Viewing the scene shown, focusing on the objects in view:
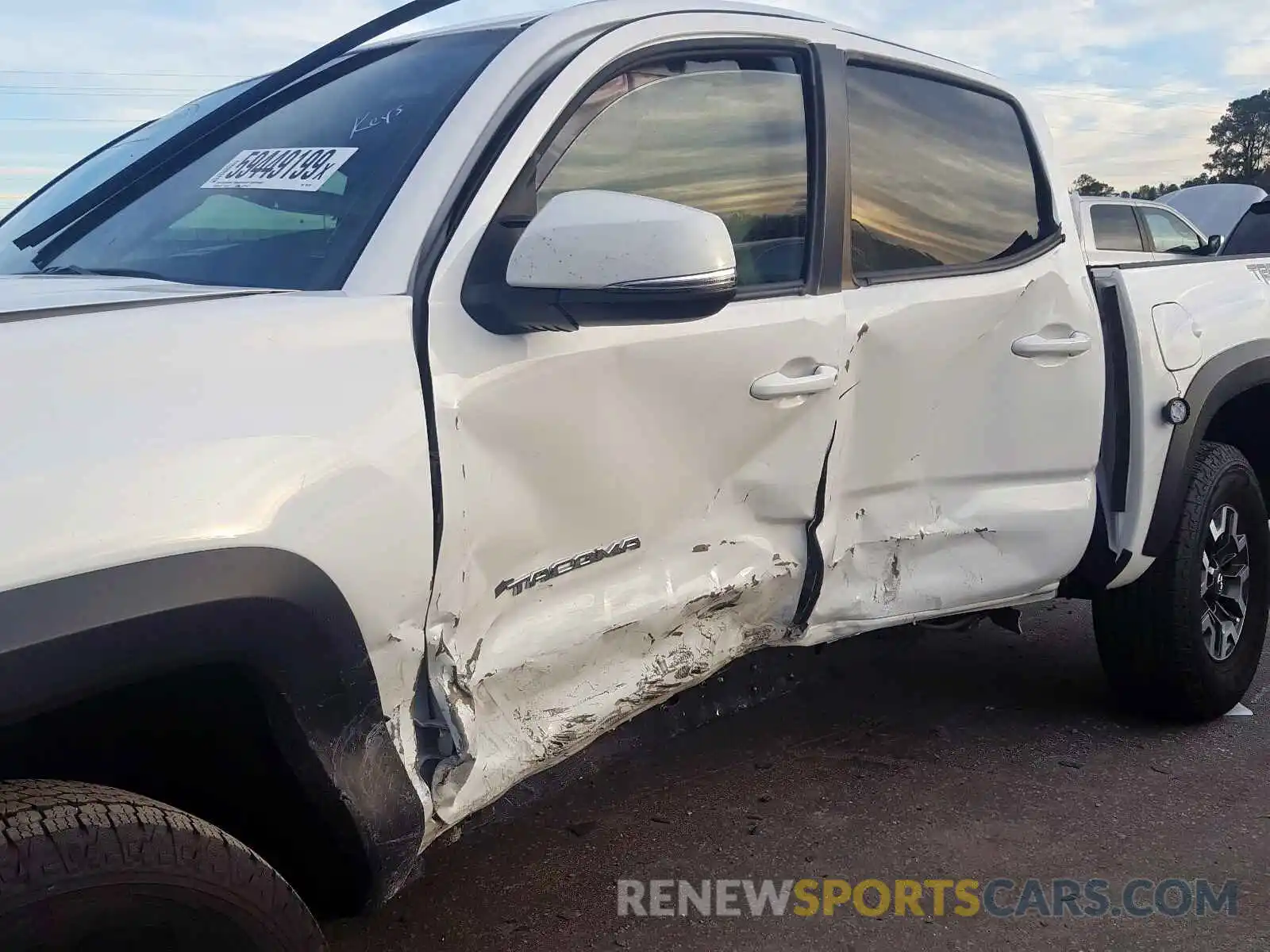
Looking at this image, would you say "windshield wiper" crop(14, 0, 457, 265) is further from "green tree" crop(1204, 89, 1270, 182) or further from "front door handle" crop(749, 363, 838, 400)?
"green tree" crop(1204, 89, 1270, 182)

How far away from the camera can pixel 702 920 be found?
254 centimetres

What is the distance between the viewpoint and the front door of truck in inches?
102

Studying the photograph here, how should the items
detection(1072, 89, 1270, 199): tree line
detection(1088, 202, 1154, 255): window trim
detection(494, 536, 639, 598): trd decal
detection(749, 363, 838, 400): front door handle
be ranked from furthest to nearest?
detection(1072, 89, 1270, 199): tree line → detection(1088, 202, 1154, 255): window trim → detection(749, 363, 838, 400): front door handle → detection(494, 536, 639, 598): trd decal

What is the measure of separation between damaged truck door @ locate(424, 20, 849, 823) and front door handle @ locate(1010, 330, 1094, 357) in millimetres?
610

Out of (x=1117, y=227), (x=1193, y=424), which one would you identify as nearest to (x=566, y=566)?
Result: (x=1193, y=424)

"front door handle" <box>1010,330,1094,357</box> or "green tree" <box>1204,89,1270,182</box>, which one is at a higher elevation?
"front door handle" <box>1010,330,1094,357</box>

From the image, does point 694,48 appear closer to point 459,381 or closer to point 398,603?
point 459,381

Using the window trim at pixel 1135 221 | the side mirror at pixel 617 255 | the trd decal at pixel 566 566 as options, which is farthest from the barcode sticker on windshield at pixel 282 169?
the window trim at pixel 1135 221

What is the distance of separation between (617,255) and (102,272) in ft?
3.32

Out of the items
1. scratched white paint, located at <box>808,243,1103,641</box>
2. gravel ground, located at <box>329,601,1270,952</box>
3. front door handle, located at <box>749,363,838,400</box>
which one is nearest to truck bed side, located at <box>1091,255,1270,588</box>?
scratched white paint, located at <box>808,243,1103,641</box>

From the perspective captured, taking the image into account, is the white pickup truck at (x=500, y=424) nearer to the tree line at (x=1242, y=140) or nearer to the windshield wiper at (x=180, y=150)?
the windshield wiper at (x=180, y=150)

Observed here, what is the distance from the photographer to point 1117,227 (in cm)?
1361

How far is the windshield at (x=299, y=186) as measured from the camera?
194cm

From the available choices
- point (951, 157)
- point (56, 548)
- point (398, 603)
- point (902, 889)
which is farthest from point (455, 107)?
point (902, 889)
